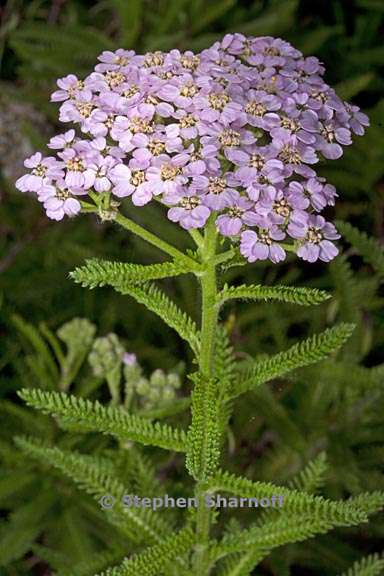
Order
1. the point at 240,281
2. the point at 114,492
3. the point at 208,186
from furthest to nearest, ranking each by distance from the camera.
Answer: the point at 240,281
the point at 114,492
the point at 208,186

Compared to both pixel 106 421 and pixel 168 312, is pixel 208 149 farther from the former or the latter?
pixel 106 421

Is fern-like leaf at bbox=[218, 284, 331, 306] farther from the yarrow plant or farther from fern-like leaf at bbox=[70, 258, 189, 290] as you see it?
fern-like leaf at bbox=[70, 258, 189, 290]

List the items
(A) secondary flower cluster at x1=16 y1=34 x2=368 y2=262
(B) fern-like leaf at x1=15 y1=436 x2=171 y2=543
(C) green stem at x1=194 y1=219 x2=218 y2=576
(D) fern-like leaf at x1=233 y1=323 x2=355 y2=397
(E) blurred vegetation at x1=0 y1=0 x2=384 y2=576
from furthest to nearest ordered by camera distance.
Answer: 1. (E) blurred vegetation at x1=0 y1=0 x2=384 y2=576
2. (B) fern-like leaf at x1=15 y1=436 x2=171 y2=543
3. (D) fern-like leaf at x1=233 y1=323 x2=355 y2=397
4. (C) green stem at x1=194 y1=219 x2=218 y2=576
5. (A) secondary flower cluster at x1=16 y1=34 x2=368 y2=262

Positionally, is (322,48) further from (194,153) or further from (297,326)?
(194,153)

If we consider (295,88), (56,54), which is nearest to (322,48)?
(56,54)

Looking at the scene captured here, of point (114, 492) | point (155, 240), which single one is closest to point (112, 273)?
point (155, 240)

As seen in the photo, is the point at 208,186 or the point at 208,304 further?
the point at 208,304

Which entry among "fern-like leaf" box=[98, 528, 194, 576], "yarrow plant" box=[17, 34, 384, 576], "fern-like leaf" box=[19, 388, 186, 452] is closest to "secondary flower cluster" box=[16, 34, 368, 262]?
"yarrow plant" box=[17, 34, 384, 576]
